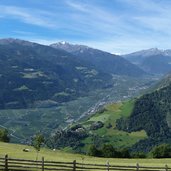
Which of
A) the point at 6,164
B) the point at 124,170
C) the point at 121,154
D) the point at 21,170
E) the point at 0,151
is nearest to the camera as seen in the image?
the point at 6,164

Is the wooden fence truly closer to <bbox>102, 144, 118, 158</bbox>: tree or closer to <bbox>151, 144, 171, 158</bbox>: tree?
<bbox>102, 144, 118, 158</bbox>: tree

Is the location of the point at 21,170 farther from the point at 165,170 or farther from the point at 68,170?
the point at 165,170

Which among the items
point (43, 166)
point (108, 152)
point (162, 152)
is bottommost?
point (108, 152)

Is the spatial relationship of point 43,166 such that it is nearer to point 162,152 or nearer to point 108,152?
point 108,152

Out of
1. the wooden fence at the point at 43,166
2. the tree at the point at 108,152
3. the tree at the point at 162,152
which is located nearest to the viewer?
the wooden fence at the point at 43,166

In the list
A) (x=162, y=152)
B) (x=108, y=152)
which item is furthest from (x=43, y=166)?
(x=162, y=152)

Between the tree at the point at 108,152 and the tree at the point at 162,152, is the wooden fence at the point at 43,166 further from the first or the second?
the tree at the point at 162,152

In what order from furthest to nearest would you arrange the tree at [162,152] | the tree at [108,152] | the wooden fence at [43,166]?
the tree at [162,152] → the tree at [108,152] → the wooden fence at [43,166]

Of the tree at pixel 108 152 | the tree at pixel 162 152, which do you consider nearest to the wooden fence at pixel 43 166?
the tree at pixel 108 152

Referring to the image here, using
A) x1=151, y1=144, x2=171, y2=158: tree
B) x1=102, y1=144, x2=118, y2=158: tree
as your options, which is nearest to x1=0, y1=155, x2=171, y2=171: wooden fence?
x1=102, y1=144, x2=118, y2=158: tree

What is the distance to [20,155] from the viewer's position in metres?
97.1

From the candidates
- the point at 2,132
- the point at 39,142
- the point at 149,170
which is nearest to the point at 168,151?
the point at 2,132

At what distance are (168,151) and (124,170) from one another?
311ft

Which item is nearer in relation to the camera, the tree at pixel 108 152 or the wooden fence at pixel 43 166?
the wooden fence at pixel 43 166
